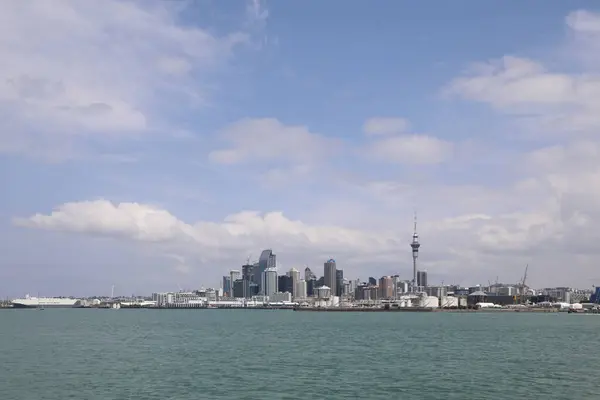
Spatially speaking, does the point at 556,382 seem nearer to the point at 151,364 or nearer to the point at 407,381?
the point at 407,381

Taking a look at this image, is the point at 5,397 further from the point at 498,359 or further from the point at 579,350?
the point at 579,350

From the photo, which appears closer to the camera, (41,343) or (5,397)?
(5,397)

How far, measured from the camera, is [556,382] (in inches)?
1927

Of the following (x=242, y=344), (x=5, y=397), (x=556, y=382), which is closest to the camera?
(x=5, y=397)

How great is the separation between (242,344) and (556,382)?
161 feet

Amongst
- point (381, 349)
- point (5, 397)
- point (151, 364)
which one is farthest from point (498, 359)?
point (5, 397)

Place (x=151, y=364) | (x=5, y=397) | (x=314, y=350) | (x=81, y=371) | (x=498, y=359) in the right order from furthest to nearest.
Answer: (x=314, y=350) → (x=498, y=359) → (x=151, y=364) → (x=81, y=371) → (x=5, y=397)

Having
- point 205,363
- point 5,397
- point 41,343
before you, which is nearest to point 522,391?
point 205,363

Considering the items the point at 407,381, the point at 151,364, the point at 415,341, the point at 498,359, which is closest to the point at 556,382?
the point at 407,381

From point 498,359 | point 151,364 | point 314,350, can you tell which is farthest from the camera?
point 314,350

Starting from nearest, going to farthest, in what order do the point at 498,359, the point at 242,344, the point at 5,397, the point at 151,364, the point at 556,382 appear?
the point at 5,397, the point at 556,382, the point at 151,364, the point at 498,359, the point at 242,344

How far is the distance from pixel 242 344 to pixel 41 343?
2865 centimetres

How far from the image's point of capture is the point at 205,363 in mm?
63031

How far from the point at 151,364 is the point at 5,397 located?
20266 millimetres
